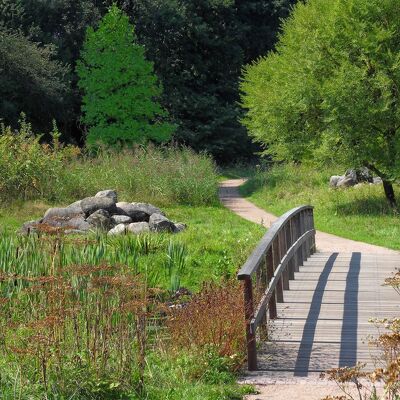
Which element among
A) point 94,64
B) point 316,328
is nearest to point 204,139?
point 94,64

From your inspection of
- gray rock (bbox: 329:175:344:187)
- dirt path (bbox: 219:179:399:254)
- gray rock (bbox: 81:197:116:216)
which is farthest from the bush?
gray rock (bbox: 329:175:344:187)

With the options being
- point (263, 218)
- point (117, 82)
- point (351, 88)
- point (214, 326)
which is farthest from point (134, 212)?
point (117, 82)

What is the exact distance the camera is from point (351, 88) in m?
26.1

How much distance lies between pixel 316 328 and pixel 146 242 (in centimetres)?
553

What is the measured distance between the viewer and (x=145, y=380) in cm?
745

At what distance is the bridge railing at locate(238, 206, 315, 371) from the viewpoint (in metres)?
8.30

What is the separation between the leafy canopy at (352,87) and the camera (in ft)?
85.7

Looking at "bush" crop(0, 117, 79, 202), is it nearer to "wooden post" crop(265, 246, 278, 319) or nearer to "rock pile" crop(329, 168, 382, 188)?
"rock pile" crop(329, 168, 382, 188)

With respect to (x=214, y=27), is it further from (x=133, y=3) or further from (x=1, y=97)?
(x=1, y=97)

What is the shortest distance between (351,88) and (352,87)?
0.04 meters

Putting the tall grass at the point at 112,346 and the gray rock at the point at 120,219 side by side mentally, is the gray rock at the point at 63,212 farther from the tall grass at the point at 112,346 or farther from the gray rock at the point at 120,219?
the tall grass at the point at 112,346

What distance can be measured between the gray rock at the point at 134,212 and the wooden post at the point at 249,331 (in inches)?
484

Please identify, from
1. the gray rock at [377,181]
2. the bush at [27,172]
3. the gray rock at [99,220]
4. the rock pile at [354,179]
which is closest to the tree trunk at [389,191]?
the gray rock at [377,181]

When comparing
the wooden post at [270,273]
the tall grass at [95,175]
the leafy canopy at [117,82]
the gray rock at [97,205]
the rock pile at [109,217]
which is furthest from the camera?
the leafy canopy at [117,82]
